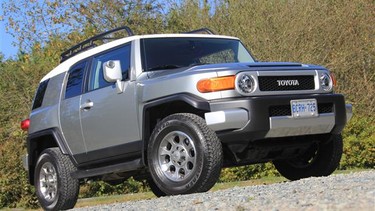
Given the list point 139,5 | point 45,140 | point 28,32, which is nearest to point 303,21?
point 139,5

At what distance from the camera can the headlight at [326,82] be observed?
297 inches

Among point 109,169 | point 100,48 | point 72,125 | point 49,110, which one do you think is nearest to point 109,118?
point 109,169

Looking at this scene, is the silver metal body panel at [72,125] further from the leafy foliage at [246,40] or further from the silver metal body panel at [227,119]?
the leafy foliage at [246,40]

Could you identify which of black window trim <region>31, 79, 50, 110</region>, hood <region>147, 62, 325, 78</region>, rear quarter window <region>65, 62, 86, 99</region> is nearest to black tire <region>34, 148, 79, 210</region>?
rear quarter window <region>65, 62, 86, 99</region>

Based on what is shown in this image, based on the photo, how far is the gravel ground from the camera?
15.9 ft

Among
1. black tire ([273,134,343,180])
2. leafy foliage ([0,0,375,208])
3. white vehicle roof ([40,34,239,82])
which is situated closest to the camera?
black tire ([273,134,343,180])

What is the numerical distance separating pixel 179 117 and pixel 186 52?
1.41 m

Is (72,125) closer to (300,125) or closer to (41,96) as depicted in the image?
A: (41,96)

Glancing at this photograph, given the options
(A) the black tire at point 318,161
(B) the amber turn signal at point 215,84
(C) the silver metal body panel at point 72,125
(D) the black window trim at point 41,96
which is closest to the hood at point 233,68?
(B) the amber turn signal at point 215,84

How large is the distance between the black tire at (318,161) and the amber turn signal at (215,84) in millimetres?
1626

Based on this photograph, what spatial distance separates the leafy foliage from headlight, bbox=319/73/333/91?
8.15 metres

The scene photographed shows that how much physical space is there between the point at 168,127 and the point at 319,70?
1.87 metres

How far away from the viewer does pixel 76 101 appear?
8531 millimetres

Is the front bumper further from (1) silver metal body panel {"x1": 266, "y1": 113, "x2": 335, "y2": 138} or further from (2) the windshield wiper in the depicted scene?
(2) the windshield wiper
